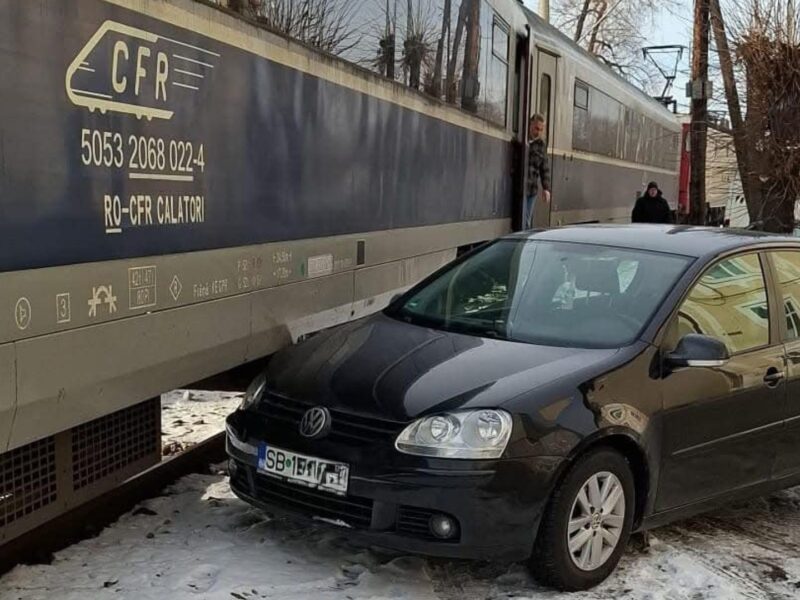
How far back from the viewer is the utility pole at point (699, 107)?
16.4 m

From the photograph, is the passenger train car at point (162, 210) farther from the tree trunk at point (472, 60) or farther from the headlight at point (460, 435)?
the tree trunk at point (472, 60)

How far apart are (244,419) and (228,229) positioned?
973 mm

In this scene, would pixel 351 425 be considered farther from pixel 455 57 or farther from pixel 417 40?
pixel 455 57

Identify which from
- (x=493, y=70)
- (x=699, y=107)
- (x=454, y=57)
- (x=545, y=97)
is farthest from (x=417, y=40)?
(x=699, y=107)

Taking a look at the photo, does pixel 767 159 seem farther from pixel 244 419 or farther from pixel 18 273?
pixel 18 273

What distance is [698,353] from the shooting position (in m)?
4.49

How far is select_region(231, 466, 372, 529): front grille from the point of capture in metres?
4.04

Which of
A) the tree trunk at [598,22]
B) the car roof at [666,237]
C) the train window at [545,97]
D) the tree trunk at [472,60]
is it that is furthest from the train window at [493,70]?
the tree trunk at [598,22]

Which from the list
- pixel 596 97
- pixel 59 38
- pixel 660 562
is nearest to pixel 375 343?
pixel 660 562

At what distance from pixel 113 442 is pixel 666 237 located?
3.00 metres

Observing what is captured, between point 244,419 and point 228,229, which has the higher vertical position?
point 228,229

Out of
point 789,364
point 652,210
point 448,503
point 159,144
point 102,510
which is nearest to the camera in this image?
point 448,503

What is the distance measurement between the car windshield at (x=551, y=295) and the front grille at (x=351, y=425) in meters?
0.94

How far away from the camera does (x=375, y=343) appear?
4.82 m
